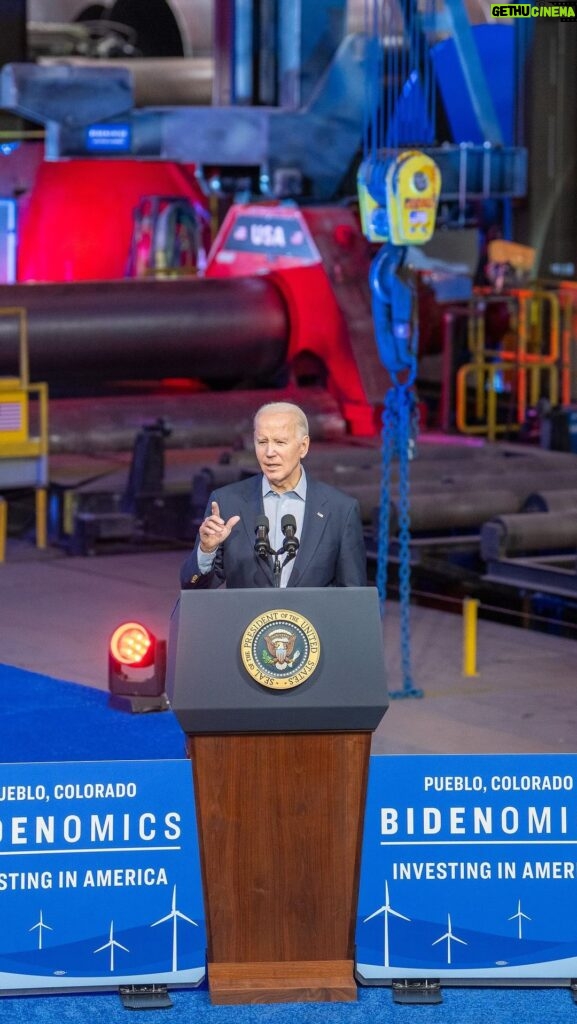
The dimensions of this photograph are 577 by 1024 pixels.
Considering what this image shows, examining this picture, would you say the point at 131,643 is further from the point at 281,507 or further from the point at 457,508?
the point at 457,508

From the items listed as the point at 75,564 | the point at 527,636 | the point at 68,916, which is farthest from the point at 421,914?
the point at 75,564

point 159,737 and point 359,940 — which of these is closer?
point 359,940

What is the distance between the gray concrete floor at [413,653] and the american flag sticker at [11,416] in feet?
3.00

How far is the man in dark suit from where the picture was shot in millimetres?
5145

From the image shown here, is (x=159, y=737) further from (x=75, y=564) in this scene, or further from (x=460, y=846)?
(x=75, y=564)

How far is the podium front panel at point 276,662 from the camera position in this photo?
4809 mm

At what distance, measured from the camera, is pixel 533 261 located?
2178 centimetres

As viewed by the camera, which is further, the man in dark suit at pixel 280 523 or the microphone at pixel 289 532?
the man in dark suit at pixel 280 523

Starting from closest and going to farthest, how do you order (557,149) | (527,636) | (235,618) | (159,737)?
(235,618) < (159,737) < (527,636) < (557,149)

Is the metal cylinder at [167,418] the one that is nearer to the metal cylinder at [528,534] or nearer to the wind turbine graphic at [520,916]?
the metal cylinder at [528,534]

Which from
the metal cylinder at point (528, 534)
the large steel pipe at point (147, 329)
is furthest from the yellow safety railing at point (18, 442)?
the metal cylinder at point (528, 534)

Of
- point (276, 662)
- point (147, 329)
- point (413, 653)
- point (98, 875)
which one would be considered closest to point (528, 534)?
point (413, 653)

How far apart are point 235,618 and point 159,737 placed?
4.04m

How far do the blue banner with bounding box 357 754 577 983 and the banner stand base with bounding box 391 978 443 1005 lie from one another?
0.12 ft
